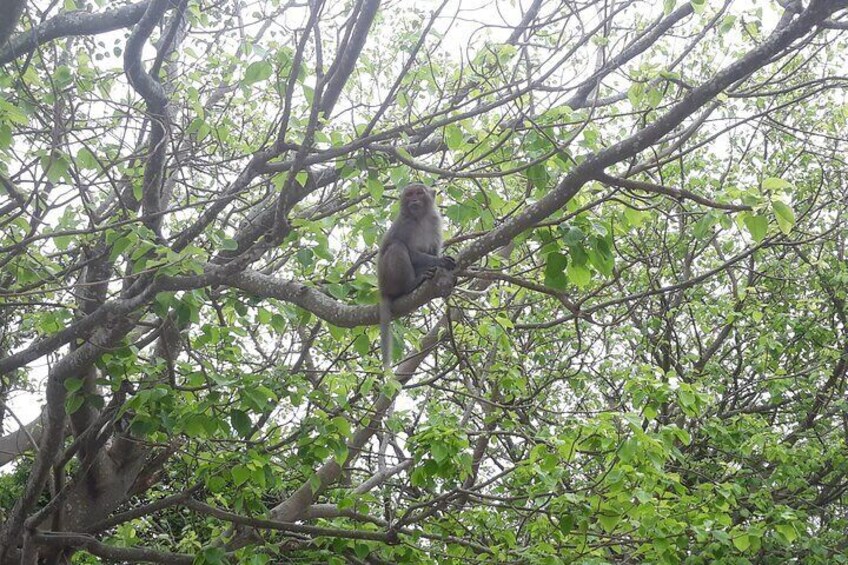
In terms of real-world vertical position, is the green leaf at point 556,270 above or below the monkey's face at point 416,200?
below

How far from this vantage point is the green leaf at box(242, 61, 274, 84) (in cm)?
473

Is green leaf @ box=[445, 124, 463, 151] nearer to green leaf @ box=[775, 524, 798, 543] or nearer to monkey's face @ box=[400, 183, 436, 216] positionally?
monkey's face @ box=[400, 183, 436, 216]

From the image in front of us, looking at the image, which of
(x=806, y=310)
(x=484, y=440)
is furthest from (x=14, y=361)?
(x=806, y=310)

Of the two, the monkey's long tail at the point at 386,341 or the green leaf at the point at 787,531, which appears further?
the green leaf at the point at 787,531

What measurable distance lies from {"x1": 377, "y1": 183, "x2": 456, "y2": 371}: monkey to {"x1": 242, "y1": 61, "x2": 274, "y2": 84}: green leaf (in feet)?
5.14

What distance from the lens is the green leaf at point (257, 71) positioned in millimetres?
4734

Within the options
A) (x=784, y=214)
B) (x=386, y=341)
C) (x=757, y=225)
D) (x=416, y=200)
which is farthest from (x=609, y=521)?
(x=416, y=200)

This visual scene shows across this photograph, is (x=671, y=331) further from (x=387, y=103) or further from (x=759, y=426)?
(x=387, y=103)

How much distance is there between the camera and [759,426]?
27.9ft

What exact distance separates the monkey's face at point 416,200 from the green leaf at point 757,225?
3358mm

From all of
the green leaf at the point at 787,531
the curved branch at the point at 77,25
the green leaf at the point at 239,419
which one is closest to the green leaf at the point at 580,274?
the green leaf at the point at 239,419

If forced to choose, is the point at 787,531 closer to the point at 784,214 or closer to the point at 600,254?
the point at 600,254

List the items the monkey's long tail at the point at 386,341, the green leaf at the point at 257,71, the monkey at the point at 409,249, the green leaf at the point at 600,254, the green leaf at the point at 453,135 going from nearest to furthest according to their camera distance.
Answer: the green leaf at the point at 600,254 → the green leaf at the point at 257,71 → the green leaf at the point at 453,135 → the monkey's long tail at the point at 386,341 → the monkey at the point at 409,249

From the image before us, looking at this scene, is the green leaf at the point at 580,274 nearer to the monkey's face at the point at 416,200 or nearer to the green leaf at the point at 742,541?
the monkey's face at the point at 416,200
